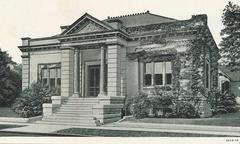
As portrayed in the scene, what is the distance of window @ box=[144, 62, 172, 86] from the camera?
67.6ft

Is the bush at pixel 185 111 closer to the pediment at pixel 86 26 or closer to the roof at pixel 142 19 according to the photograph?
the pediment at pixel 86 26

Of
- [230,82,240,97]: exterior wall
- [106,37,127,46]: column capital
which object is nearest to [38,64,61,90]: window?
[106,37,127,46]: column capital

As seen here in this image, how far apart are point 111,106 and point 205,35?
25.0ft

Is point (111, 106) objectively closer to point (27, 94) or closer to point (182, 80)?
point (182, 80)

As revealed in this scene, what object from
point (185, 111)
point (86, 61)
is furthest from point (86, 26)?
point (185, 111)

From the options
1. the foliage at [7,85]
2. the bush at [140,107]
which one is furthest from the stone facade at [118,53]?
the foliage at [7,85]

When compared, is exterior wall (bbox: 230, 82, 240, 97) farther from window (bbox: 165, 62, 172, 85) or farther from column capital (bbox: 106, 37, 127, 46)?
column capital (bbox: 106, 37, 127, 46)

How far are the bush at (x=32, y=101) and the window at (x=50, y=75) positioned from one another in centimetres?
183

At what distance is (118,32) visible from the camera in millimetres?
19859

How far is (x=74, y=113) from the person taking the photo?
63.3 feet

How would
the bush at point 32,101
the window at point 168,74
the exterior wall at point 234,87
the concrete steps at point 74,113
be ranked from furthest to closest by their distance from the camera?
the exterior wall at point 234,87
the bush at point 32,101
the window at point 168,74
the concrete steps at point 74,113

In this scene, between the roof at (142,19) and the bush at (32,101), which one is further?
the roof at (142,19)

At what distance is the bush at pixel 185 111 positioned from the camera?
1797 cm

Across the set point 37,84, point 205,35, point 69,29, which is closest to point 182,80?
point 205,35
